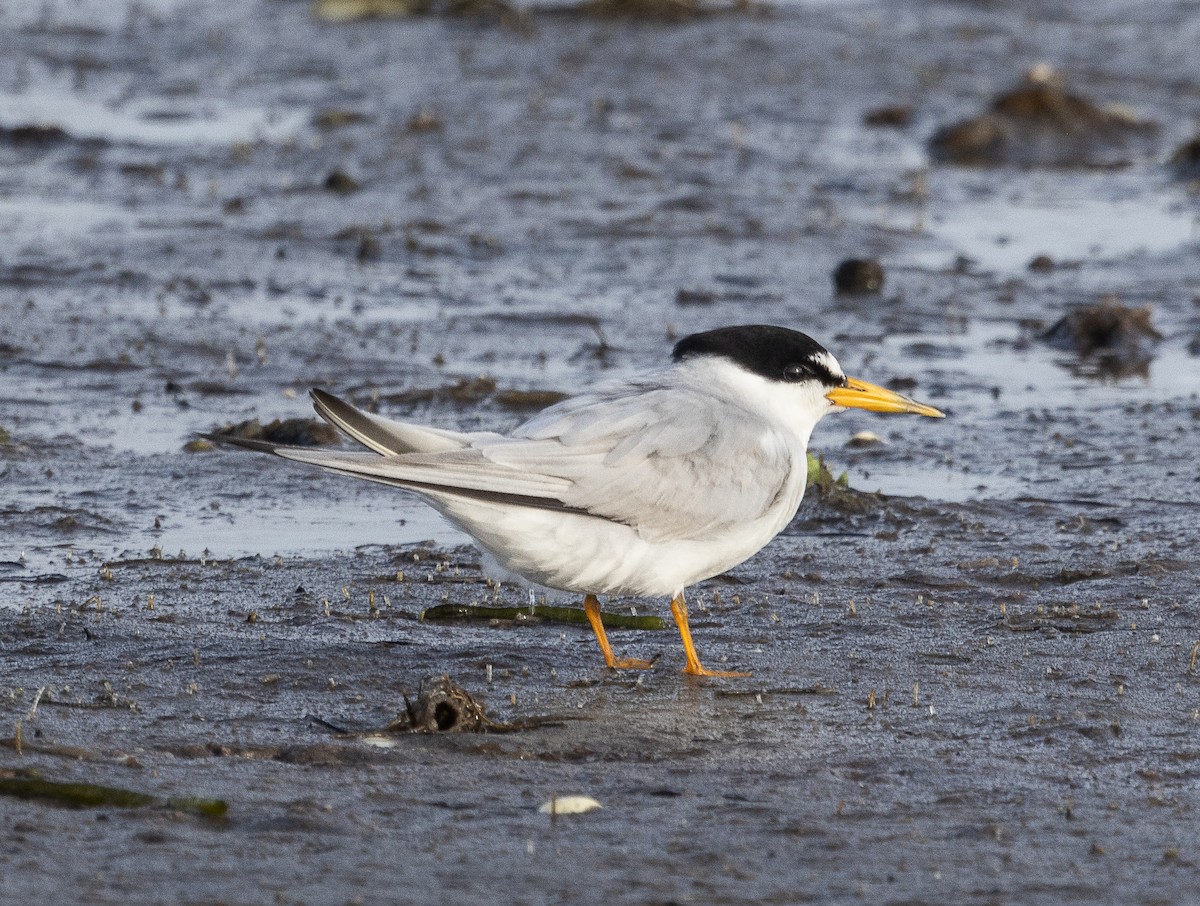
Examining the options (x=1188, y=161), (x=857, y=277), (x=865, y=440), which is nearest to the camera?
(x=865, y=440)

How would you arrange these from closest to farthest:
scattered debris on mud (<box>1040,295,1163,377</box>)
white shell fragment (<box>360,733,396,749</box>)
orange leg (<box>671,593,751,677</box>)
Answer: white shell fragment (<box>360,733,396,749</box>) → orange leg (<box>671,593,751,677</box>) → scattered debris on mud (<box>1040,295,1163,377</box>)

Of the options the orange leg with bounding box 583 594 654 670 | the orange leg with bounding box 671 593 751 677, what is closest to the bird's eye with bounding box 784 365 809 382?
the orange leg with bounding box 671 593 751 677

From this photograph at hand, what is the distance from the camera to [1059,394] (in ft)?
28.1

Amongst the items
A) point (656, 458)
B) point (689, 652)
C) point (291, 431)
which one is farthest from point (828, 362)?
point (291, 431)

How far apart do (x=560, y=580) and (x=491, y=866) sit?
4.68ft

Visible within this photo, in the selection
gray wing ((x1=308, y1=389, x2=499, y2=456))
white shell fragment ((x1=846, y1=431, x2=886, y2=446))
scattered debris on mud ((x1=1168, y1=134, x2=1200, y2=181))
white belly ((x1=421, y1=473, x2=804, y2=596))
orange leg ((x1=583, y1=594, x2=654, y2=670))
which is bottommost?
orange leg ((x1=583, y1=594, x2=654, y2=670))

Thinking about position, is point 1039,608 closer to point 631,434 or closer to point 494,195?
point 631,434

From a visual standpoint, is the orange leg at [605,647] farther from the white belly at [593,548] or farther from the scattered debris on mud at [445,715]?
the scattered debris on mud at [445,715]

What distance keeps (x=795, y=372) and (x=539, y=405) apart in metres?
2.45

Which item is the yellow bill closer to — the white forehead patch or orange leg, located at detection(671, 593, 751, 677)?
the white forehead patch

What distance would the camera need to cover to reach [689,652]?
16.6 ft

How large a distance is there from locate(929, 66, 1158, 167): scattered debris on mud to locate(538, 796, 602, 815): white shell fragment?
10786 millimetres

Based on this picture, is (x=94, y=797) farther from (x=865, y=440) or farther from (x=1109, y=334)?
(x=1109, y=334)

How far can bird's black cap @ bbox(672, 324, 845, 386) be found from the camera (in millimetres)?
5594
